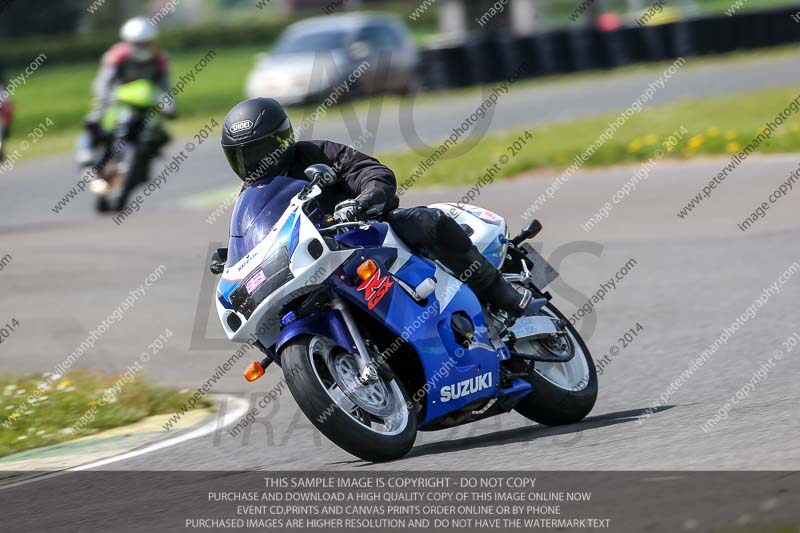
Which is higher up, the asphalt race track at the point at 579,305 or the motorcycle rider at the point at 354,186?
the motorcycle rider at the point at 354,186

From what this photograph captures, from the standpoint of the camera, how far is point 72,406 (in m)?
8.82

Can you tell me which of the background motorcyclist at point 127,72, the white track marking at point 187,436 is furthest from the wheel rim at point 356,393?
the background motorcyclist at point 127,72

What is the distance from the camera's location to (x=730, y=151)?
58.0 feet

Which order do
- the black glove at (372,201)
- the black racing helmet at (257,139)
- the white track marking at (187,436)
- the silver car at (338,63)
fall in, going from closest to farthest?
1. the black glove at (372,201)
2. the black racing helmet at (257,139)
3. the white track marking at (187,436)
4. the silver car at (338,63)

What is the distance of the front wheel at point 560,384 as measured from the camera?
696 cm

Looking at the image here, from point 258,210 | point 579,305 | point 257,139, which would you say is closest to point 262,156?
point 257,139

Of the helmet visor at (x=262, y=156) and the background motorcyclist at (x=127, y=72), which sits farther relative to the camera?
the background motorcyclist at (x=127, y=72)

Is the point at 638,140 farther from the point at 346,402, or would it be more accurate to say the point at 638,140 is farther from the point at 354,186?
the point at 346,402

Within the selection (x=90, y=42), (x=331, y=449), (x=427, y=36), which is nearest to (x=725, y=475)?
(x=331, y=449)

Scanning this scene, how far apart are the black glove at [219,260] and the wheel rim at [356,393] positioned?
34.0 inches

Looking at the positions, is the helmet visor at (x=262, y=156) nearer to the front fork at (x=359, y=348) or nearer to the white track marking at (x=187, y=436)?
the front fork at (x=359, y=348)

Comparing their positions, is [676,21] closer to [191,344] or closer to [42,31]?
[191,344]

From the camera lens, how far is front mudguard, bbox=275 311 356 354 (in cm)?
614

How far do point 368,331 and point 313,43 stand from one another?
2556 cm
